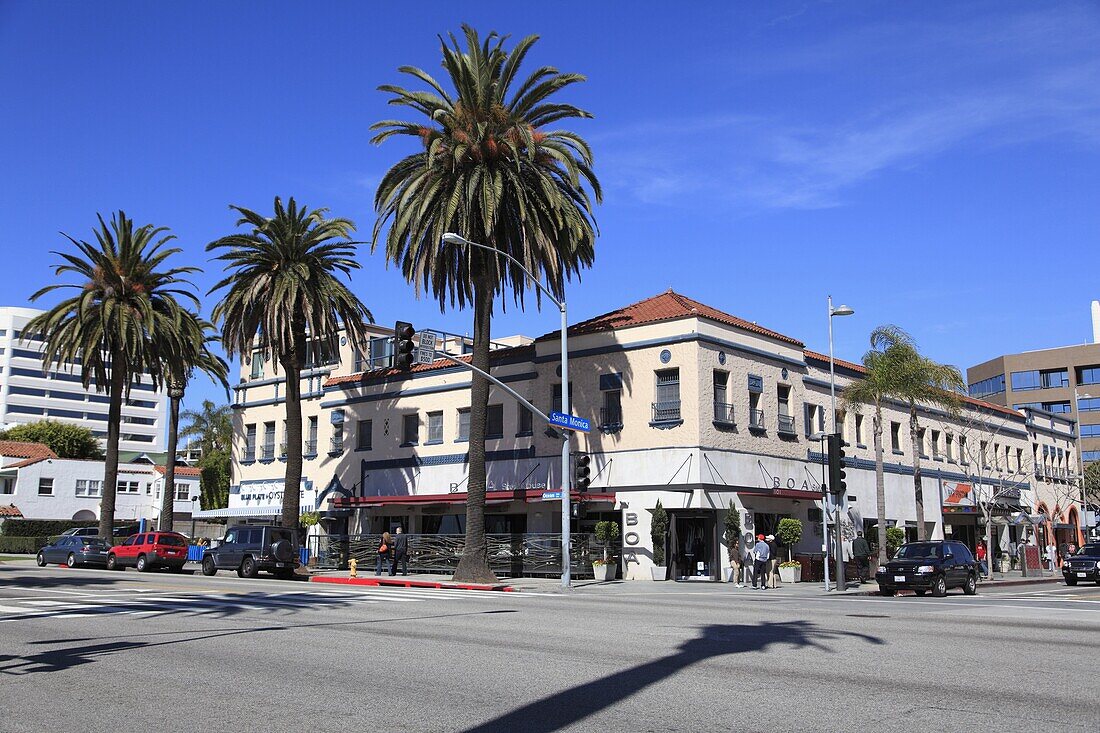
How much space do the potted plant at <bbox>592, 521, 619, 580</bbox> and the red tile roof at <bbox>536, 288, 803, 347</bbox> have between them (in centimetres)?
766

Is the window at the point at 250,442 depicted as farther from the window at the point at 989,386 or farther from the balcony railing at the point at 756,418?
the window at the point at 989,386

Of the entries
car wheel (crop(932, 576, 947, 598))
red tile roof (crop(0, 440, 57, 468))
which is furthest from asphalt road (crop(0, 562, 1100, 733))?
red tile roof (crop(0, 440, 57, 468))

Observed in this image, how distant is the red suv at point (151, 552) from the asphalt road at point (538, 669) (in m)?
22.7

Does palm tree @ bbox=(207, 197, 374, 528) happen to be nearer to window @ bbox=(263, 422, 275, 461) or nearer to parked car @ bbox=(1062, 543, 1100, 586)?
window @ bbox=(263, 422, 275, 461)

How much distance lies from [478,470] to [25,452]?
68646 mm

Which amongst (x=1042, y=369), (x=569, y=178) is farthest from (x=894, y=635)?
(x=1042, y=369)

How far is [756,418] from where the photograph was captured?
37.8 meters

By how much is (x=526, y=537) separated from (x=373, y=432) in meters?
12.8

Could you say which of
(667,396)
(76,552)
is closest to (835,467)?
(667,396)

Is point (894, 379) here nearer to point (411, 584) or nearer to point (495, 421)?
point (495, 421)

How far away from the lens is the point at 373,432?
4603 cm

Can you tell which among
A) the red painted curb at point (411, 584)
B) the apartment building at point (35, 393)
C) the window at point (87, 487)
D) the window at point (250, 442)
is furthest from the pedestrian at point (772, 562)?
the apartment building at point (35, 393)

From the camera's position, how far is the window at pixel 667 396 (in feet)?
117

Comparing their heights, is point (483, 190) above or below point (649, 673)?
above
